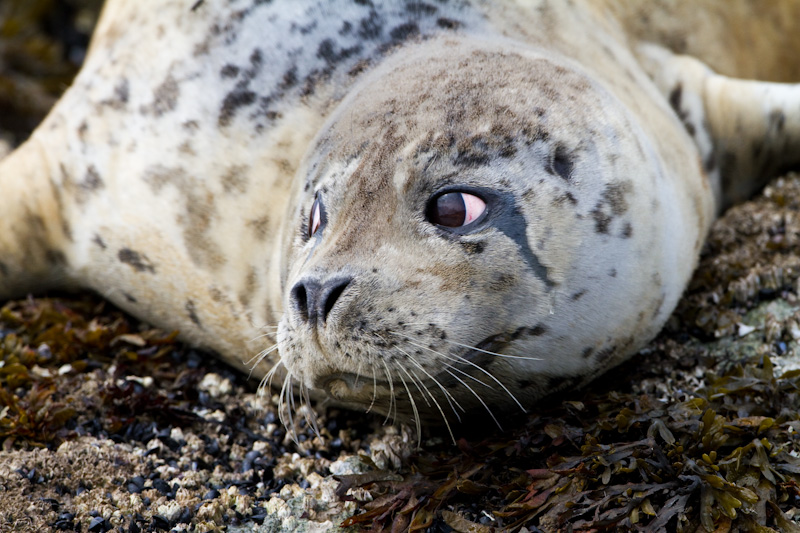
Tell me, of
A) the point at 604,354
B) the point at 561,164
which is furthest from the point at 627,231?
the point at 604,354

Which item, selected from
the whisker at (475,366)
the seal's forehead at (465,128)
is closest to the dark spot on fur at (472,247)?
the seal's forehead at (465,128)

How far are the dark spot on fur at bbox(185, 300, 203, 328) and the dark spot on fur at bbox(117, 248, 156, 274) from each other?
8.6 inches

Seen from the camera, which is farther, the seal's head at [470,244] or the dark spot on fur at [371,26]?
the dark spot on fur at [371,26]

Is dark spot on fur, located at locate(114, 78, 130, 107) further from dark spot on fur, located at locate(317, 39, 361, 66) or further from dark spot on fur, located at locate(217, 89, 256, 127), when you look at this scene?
dark spot on fur, located at locate(317, 39, 361, 66)

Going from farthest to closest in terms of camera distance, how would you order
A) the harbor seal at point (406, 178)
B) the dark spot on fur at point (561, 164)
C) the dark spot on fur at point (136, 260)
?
1. the dark spot on fur at point (136, 260)
2. the dark spot on fur at point (561, 164)
3. the harbor seal at point (406, 178)

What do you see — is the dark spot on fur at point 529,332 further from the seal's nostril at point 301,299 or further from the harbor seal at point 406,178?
the seal's nostril at point 301,299

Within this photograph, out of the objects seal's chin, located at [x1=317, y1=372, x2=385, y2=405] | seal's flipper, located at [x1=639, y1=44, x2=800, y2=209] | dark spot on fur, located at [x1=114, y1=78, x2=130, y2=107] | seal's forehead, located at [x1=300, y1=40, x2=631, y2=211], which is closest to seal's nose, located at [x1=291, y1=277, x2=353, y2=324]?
seal's chin, located at [x1=317, y1=372, x2=385, y2=405]

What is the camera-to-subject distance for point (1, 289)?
4090mm

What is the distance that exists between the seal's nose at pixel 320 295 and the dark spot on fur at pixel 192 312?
1.22 meters

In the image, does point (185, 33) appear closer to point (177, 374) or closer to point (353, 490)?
point (177, 374)

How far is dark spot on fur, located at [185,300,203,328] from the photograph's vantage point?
3586mm

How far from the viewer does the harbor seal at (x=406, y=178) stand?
2.53 m

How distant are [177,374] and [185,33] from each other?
1.48m

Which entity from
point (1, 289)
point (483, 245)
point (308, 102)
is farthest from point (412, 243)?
point (1, 289)
